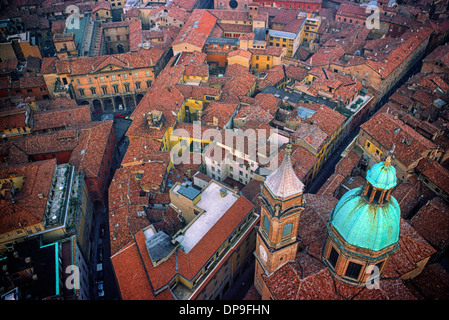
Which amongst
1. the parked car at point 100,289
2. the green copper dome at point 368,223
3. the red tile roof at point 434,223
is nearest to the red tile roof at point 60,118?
the parked car at point 100,289

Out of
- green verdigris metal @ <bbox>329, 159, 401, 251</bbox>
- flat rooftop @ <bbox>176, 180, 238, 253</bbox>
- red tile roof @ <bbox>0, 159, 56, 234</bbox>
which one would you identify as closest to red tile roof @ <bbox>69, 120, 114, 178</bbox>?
red tile roof @ <bbox>0, 159, 56, 234</bbox>

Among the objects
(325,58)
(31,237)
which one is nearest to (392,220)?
(31,237)

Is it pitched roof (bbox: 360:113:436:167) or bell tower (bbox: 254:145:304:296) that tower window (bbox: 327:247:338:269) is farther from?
pitched roof (bbox: 360:113:436:167)

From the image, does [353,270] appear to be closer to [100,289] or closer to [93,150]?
[100,289]

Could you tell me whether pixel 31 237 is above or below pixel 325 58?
below

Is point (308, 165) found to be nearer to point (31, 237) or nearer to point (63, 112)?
point (31, 237)
